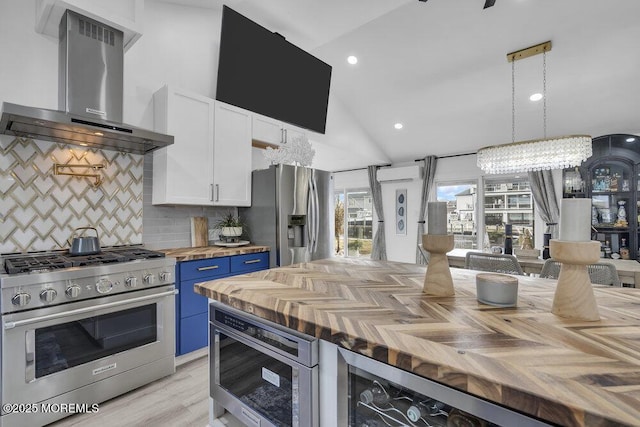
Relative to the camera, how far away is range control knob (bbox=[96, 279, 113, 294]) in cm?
183

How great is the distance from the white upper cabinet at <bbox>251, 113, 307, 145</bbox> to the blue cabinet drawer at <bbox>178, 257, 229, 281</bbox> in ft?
4.81

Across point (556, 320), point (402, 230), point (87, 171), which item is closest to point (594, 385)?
point (556, 320)

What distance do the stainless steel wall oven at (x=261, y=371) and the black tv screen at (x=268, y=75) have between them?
2.49 meters

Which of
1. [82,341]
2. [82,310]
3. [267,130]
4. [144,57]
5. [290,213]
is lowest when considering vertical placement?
[82,341]

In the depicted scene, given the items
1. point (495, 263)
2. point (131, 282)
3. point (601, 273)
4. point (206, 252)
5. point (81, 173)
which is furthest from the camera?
point (206, 252)

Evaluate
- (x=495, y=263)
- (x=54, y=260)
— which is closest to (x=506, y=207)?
(x=495, y=263)

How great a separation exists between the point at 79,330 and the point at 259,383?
138 centimetres

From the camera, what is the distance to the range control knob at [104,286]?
72.2 inches

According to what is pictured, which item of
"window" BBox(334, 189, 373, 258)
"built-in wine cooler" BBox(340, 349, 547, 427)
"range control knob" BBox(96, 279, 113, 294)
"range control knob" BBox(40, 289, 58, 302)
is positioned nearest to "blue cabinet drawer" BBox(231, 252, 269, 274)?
"range control knob" BBox(96, 279, 113, 294)

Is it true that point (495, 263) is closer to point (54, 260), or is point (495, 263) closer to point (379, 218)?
point (54, 260)

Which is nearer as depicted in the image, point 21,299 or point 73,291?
point 21,299

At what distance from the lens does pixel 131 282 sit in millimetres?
1977

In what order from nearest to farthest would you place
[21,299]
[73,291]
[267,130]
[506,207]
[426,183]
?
[21,299] < [73,291] < [267,130] < [506,207] < [426,183]

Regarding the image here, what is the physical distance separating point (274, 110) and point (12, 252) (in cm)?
258
